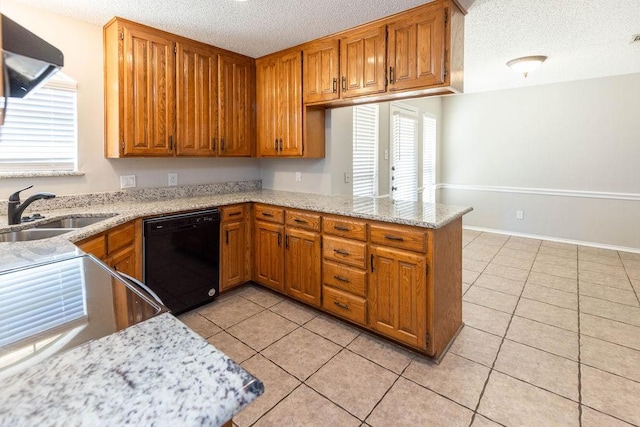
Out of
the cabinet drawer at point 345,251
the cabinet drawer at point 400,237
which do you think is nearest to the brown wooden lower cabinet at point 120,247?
the cabinet drawer at point 345,251

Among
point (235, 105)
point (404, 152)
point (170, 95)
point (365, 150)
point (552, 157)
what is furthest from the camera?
point (552, 157)

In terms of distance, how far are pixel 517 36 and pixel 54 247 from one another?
384cm

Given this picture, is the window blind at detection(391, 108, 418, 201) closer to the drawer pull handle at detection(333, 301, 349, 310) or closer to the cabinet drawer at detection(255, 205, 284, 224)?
the cabinet drawer at detection(255, 205, 284, 224)

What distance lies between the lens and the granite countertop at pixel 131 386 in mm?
480

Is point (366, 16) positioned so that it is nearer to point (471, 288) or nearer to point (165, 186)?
point (165, 186)

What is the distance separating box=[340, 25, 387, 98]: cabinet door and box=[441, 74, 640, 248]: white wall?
375cm

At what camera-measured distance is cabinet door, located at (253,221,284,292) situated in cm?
308

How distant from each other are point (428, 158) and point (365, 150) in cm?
230

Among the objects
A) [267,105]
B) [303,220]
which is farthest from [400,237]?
[267,105]

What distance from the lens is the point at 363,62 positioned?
109 inches

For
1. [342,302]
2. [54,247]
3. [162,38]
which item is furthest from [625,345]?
[162,38]

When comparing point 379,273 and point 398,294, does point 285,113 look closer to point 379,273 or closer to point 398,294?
point 379,273

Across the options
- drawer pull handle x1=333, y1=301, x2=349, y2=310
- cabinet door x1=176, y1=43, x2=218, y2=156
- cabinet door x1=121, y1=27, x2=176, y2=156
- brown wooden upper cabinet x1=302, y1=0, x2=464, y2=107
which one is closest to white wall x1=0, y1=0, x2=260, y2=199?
cabinet door x1=121, y1=27, x2=176, y2=156

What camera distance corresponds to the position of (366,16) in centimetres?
260
